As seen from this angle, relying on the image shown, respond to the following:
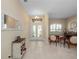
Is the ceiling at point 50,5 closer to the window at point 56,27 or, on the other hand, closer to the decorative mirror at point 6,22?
the decorative mirror at point 6,22

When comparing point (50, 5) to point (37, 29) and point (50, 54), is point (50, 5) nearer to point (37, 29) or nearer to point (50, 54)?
point (50, 54)

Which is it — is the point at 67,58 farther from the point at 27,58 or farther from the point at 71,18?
the point at 71,18

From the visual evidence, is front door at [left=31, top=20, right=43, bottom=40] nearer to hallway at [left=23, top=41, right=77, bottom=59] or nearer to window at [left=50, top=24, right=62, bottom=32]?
window at [left=50, top=24, right=62, bottom=32]

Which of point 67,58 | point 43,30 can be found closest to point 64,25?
point 43,30

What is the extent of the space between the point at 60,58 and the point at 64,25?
10.8 metres

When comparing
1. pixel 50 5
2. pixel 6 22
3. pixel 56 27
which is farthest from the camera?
pixel 56 27

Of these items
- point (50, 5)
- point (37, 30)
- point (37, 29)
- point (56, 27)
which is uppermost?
point (50, 5)

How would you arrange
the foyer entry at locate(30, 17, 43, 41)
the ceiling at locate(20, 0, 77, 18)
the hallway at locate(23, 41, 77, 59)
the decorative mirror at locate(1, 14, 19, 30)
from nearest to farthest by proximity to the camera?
the decorative mirror at locate(1, 14, 19, 30) < the hallway at locate(23, 41, 77, 59) < the ceiling at locate(20, 0, 77, 18) < the foyer entry at locate(30, 17, 43, 41)

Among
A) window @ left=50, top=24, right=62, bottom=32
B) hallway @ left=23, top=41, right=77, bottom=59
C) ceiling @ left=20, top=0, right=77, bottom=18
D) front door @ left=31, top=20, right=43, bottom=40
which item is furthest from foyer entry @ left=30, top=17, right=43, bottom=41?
hallway @ left=23, top=41, right=77, bottom=59

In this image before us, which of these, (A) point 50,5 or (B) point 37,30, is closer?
(A) point 50,5

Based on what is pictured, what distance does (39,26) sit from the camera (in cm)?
1245

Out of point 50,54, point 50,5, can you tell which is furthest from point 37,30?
point 50,54

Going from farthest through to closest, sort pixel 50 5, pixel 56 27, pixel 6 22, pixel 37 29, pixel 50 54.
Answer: pixel 56 27 < pixel 37 29 < pixel 50 5 < pixel 50 54 < pixel 6 22

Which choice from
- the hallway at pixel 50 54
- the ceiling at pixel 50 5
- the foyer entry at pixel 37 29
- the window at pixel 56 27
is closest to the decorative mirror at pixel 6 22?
the hallway at pixel 50 54
